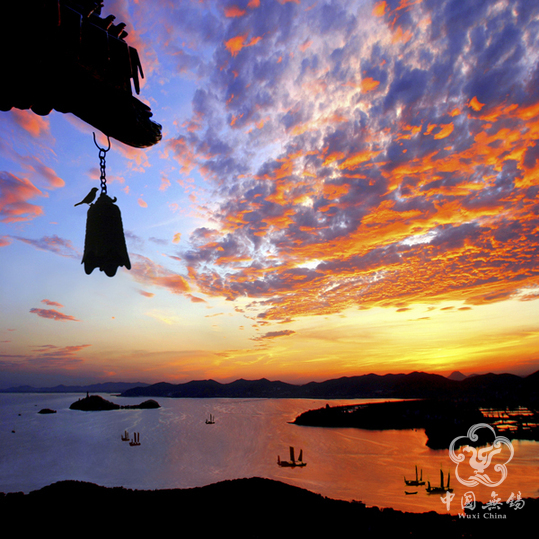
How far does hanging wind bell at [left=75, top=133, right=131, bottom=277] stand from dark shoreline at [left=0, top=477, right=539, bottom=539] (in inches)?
529

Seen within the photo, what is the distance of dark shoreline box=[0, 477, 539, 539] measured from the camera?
12609 mm

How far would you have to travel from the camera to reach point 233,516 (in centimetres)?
1368

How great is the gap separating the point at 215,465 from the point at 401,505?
2154 cm

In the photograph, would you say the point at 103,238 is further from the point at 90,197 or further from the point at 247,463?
the point at 247,463

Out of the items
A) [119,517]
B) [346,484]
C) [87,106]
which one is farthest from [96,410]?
[87,106]

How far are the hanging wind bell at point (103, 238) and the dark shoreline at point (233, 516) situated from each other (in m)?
13.4

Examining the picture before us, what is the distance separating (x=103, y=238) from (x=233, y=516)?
15.0 meters

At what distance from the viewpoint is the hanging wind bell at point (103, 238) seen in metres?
3.32

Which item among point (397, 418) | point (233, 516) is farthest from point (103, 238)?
point (397, 418)

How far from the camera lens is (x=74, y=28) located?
229 centimetres

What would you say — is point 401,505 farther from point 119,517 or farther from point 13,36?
point 13,36

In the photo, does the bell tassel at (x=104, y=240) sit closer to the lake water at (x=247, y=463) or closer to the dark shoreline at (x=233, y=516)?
the dark shoreline at (x=233, y=516)

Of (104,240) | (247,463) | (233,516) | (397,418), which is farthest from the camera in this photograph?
(397,418)

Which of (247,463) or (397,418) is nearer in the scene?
(247,463)
